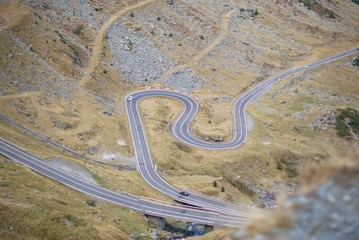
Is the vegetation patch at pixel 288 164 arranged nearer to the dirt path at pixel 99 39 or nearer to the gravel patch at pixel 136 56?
the gravel patch at pixel 136 56

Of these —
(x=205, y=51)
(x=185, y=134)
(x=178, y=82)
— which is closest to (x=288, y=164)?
(x=185, y=134)

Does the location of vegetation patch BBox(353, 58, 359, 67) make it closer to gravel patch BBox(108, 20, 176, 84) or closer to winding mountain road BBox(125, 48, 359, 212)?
winding mountain road BBox(125, 48, 359, 212)

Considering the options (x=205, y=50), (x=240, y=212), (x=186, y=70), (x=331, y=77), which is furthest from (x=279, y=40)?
(x=240, y=212)

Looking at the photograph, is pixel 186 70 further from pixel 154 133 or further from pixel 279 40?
pixel 279 40

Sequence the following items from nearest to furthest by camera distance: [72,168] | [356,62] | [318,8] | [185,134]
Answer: [72,168]
[185,134]
[356,62]
[318,8]

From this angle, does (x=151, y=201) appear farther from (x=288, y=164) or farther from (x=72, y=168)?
(x=288, y=164)

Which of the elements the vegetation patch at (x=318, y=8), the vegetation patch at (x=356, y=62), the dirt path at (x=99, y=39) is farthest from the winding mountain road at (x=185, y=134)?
the vegetation patch at (x=318, y=8)
